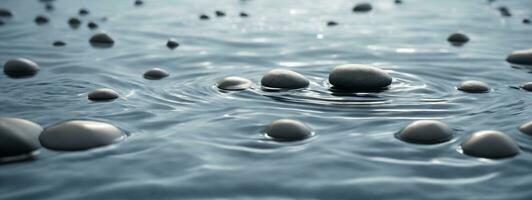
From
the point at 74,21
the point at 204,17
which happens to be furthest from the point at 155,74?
the point at 204,17

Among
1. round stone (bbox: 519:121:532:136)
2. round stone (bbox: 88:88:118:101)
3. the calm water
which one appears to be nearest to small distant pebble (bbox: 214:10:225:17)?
the calm water

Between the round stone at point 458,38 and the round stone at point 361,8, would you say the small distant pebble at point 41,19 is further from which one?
the round stone at point 458,38

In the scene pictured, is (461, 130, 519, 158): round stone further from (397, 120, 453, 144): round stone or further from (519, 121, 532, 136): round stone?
(519, 121, 532, 136): round stone

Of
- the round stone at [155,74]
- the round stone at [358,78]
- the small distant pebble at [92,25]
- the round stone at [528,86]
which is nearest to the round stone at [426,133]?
the round stone at [358,78]

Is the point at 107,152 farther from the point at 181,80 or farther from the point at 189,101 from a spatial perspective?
A: the point at 181,80

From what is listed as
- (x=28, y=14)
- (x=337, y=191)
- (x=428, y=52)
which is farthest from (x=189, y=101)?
(x=28, y=14)
